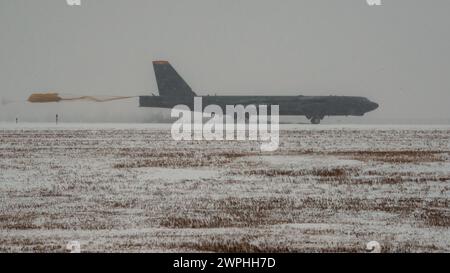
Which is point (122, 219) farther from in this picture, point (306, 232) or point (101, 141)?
point (101, 141)

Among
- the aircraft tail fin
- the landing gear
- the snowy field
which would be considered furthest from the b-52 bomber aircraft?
the snowy field

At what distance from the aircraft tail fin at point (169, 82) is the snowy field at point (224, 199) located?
38.8m

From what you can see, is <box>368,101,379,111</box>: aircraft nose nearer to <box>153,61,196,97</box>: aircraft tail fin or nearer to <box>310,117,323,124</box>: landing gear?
<box>310,117,323,124</box>: landing gear

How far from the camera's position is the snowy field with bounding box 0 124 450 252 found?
45.0ft

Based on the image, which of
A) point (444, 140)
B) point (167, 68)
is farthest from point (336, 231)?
point (167, 68)

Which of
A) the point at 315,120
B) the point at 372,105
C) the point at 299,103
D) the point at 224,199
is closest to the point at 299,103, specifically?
the point at 299,103

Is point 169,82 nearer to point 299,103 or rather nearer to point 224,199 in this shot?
point 299,103

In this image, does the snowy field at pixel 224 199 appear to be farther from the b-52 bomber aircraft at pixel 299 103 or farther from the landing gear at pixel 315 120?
the landing gear at pixel 315 120

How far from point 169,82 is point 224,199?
55.1 meters

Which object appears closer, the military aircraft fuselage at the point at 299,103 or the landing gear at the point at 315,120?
the military aircraft fuselage at the point at 299,103

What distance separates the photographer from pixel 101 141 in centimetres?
4000

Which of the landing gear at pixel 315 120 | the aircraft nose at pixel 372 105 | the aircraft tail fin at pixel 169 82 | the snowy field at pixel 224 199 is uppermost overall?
the aircraft tail fin at pixel 169 82

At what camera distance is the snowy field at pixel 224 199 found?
1370 centimetres

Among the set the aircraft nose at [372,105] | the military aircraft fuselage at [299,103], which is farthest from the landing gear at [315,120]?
the aircraft nose at [372,105]
